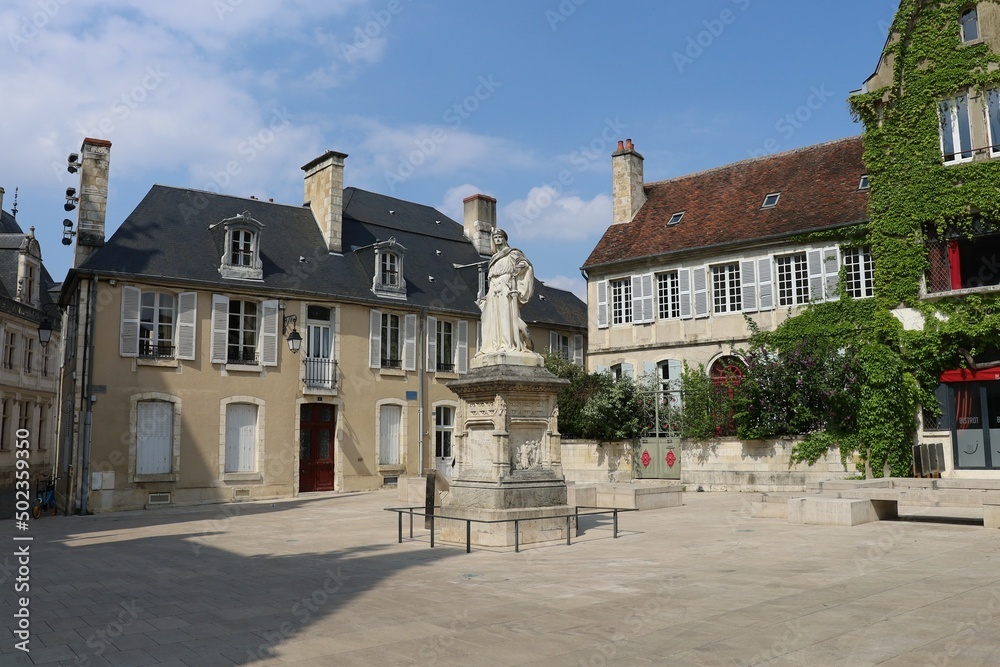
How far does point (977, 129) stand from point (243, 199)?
19023mm

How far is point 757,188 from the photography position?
23.7 meters

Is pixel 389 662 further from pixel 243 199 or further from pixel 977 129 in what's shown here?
pixel 243 199

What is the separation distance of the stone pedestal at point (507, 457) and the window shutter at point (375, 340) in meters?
13.1

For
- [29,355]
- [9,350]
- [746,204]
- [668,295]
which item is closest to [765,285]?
[668,295]

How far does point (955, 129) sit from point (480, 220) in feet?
52.3

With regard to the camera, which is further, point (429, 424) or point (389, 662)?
point (429, 424)

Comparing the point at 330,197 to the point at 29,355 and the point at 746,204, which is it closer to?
the point at 746,204

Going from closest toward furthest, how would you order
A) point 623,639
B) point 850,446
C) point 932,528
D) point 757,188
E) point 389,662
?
point 389,662 → point 623,639 → point 932,528 → point 850,446 → point 757,188

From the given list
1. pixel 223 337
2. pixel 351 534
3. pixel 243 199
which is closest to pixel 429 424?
pixel 223 337

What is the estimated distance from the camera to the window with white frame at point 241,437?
67.5 feet

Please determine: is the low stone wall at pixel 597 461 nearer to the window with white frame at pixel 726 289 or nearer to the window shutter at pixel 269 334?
the window with white frame at pixel 726 289

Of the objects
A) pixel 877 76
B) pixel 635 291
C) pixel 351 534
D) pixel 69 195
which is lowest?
pixel 351 534

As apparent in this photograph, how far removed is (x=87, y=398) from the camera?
61.0 ft

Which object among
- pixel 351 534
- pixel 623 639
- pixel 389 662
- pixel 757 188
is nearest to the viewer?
pixel 389 662
